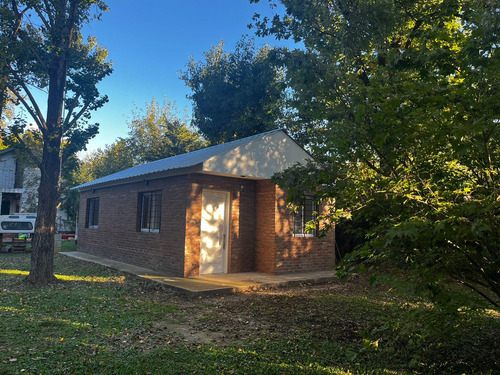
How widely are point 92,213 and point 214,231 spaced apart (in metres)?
8.76

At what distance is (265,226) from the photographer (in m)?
11.5

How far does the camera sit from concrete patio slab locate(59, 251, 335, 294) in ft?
28.3

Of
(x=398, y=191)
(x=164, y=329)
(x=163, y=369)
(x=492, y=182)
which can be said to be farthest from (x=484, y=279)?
(x=164, y=329)

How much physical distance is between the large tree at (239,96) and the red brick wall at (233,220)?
33.6 feet

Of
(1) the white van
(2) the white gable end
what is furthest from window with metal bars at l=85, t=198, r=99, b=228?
(2) the white gable end

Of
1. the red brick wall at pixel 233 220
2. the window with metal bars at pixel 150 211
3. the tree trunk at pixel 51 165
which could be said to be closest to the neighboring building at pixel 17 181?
the window with metal bars at pixel 150 211

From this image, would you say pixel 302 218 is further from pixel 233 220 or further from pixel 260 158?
pixel 260 158

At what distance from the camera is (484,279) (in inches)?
140

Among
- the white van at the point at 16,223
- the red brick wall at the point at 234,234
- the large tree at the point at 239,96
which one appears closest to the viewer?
the red brick wall at the point at 234,234

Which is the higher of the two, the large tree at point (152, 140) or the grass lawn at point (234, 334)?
the large tree at point (152, 140)

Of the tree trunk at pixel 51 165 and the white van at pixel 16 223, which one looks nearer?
the tree trunk at pixel 51 165

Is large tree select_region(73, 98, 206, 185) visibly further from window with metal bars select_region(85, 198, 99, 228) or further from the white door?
the white door

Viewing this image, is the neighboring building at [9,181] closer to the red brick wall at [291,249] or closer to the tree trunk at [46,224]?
the tree trunk at [46,224]

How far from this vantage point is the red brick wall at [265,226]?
11.2 m
